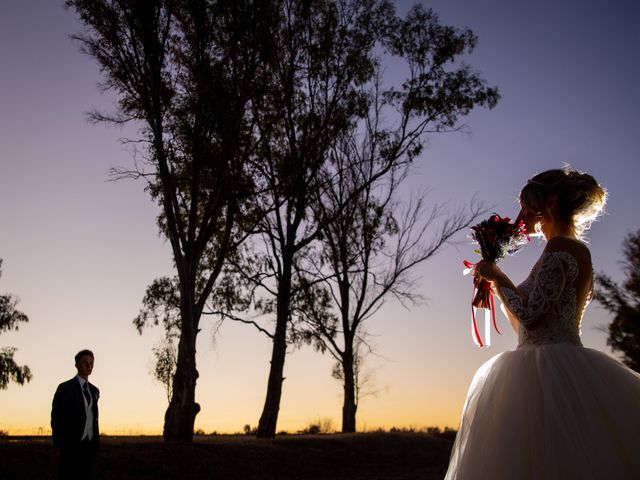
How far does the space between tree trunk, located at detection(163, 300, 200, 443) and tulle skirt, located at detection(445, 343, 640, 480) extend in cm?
1413

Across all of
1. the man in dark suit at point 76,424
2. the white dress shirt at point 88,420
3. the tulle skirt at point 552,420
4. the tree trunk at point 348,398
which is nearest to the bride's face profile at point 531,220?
the tulle skirt at point 552,420

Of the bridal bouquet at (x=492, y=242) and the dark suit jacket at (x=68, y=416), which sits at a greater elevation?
the bridal bouquet at (x=492, y=242)

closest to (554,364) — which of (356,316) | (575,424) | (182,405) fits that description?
(575,424)

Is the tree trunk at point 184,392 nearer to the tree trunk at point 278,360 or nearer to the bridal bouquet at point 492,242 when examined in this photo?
the tree trunk at point 278,360

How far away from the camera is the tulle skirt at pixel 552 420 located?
12.7ft

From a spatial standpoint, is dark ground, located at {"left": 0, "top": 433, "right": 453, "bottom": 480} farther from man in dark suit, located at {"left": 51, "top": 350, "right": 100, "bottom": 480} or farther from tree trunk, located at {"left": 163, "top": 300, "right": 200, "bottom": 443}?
man in dark suit, located at {"left": 51, "top": 350, "right": 100, "bottom": 480}

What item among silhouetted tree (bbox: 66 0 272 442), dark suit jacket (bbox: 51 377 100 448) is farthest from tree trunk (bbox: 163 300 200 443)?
dark suit jacket (bbox: 51 377 100 448)

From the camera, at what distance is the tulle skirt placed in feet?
12.7

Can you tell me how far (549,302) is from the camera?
14.2 ft

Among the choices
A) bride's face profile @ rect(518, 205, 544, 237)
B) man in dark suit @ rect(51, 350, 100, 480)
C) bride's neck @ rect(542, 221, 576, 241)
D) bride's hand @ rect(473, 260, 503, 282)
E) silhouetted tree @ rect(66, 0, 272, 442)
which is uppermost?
silhouetted tree @ rect(66, 0, 272, 442)

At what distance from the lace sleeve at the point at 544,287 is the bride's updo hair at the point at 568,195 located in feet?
1.06

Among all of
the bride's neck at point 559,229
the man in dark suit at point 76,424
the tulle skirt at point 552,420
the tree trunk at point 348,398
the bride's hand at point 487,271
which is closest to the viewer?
the tulle skirt at point 552,420

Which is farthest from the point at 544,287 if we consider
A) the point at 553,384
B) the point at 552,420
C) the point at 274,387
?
the point at 274,387

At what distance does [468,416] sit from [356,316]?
24289mm
